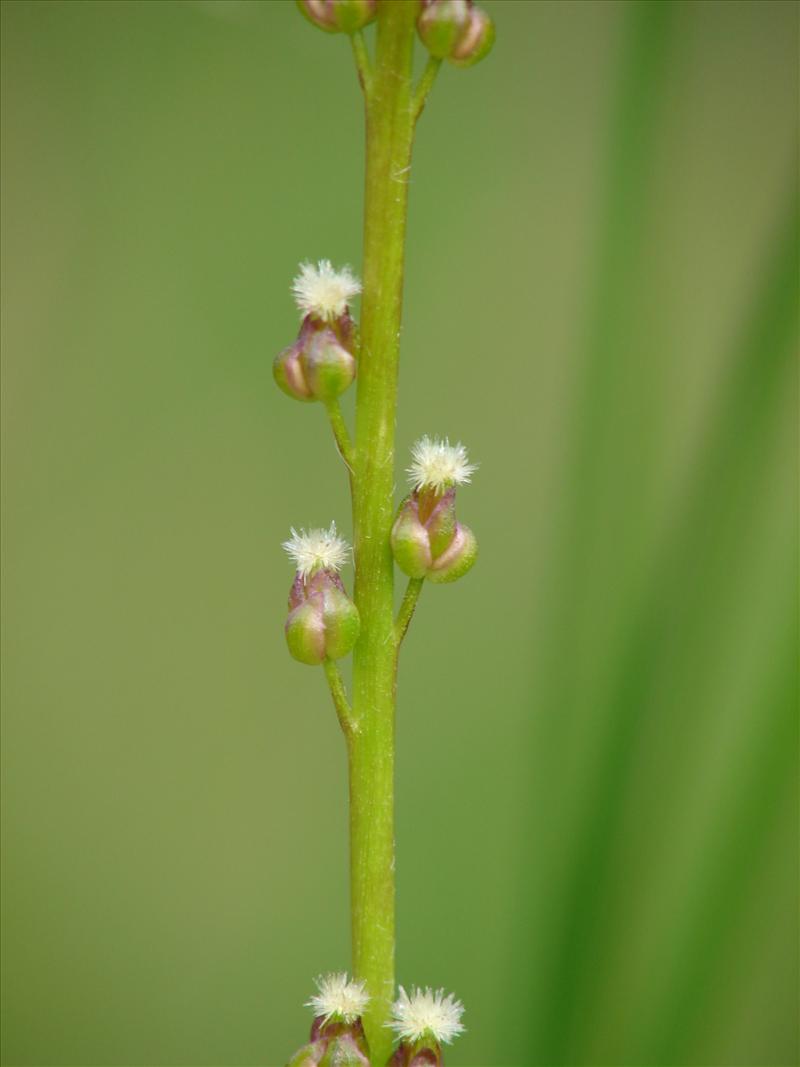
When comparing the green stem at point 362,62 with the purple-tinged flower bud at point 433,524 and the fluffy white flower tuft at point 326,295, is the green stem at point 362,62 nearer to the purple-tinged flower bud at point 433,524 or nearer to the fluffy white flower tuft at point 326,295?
the fluffy white flower tuft at point 326,295

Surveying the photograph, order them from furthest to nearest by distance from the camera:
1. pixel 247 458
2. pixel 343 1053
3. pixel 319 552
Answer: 1. pixel 247 458
2. pixel 319 552
3. pixel 343 1053

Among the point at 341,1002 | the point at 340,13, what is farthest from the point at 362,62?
the point at 341,1002

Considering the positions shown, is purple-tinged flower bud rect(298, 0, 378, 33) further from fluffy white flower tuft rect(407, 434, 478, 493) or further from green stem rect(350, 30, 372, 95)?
fluffy white flower tuft rect(407, 434, 478, 493)

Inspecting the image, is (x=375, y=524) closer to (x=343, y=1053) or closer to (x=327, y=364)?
(x=327, y=364)

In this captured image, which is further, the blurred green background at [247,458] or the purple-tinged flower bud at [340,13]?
the blurred green background at [247,458]

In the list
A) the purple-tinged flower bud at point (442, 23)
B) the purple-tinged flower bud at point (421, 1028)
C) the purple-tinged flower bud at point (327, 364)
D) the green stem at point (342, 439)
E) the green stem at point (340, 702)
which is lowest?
the purple-tinged flower bud at point (421, 1028)

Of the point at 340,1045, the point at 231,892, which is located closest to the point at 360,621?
the point at 340,1045

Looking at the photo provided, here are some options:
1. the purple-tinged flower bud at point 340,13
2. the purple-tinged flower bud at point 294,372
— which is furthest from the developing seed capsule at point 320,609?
the purple-tinged flower bud at point 340,13
